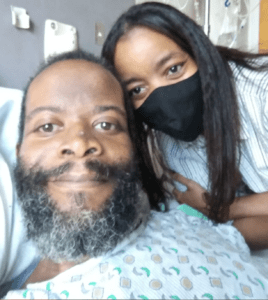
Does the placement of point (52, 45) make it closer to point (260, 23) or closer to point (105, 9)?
point (105, 9)

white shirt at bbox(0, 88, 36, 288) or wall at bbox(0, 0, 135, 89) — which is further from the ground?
wall at bbox(0, 0, 135, 89)

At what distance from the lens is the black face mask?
36.6 inches

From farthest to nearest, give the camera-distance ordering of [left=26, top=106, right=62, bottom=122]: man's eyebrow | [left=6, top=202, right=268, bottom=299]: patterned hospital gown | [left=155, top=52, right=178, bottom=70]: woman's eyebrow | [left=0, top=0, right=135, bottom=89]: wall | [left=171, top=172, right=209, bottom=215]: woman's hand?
[left=0, top=0, right=135, bottom=89]: wall < [left=171, top=172, right=209, bottom=215]: woman's hand < [left=155, top=52, right=178, bottom=70]: woman's eyebrow < [left=26, top=106, right=62, bottom=122]: man's eyebrow < [left=6, top=202, right=268, bottom=299]: patterned hospital gown

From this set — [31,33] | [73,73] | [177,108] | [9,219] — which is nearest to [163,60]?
[177,108]

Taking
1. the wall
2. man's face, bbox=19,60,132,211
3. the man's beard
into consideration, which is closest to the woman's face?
man's face, bbox=19,60,132,211

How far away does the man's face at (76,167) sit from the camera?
62 cm

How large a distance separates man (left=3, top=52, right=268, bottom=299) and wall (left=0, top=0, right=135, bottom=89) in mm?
550

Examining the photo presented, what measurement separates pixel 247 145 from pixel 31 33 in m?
1.14

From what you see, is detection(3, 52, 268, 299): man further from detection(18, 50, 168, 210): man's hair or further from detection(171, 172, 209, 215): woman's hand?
detection(171, 172, 209, 215): woman's hand

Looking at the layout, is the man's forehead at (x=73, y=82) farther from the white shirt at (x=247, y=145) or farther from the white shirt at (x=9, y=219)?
the white shirt at (x=247, y=145)

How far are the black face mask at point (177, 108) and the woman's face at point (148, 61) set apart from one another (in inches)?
0.9

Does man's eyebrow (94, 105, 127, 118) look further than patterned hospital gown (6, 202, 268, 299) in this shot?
Yes

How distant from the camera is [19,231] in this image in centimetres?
81

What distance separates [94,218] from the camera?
62cm
